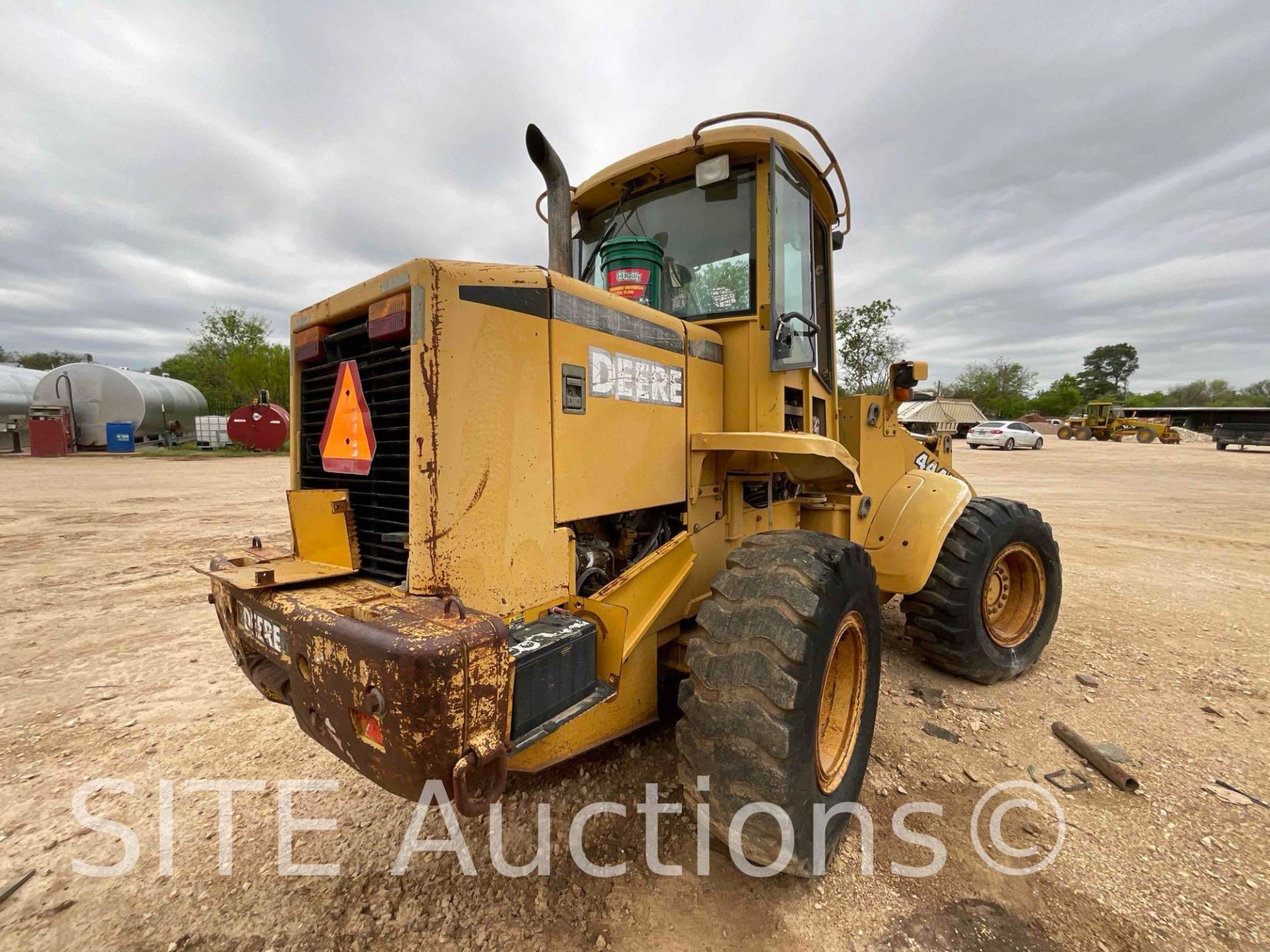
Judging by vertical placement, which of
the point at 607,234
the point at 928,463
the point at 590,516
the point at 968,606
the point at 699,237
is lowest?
the point at 968,606

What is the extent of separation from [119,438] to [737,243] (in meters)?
31.7

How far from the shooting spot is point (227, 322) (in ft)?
132

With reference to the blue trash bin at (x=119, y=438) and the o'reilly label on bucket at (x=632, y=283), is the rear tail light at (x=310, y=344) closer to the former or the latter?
the o'reilly label on bucket at (x=632, y=283)

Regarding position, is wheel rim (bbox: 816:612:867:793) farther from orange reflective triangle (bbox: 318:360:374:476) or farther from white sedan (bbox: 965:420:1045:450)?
white sedan (bbox: 965:420:1045:450)

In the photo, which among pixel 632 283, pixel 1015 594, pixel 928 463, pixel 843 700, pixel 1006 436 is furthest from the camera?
pixel 1006 436

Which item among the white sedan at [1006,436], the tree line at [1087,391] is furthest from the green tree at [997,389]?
the white sedan at [1006,436]

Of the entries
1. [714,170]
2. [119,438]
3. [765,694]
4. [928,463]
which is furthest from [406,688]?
[119,438]

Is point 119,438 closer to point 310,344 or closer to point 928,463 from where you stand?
point 310,344

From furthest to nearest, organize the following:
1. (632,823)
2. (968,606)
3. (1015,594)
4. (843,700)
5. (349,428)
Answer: (1015,594)
(968,606)
(843,700)
(632,823)
(349,428)

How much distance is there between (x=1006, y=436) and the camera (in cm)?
3056

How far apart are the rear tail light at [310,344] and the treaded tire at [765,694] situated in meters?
1.89

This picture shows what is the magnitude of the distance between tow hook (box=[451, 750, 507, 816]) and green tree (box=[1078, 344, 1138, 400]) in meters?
101

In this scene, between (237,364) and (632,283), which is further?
(237,364)

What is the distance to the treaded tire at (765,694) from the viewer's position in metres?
1.93
